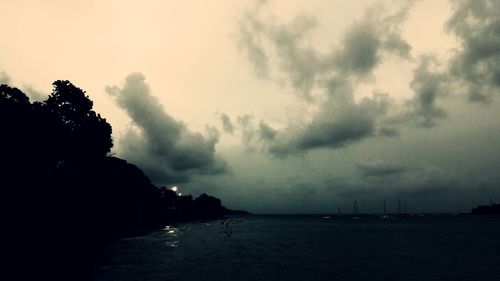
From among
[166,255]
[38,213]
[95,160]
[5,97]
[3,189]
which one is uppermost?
[5,97]

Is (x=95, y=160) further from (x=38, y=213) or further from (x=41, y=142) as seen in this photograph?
(x=38, y=213)

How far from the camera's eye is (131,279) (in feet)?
99.6

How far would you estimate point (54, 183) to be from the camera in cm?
4703

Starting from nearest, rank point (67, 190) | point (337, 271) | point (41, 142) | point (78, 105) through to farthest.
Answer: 1. point (337, 271)
2. point (41, 142)
3. point (67, 190)
4. point (78, 105)

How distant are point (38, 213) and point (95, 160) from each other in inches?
761

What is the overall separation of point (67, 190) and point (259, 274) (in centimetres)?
3409

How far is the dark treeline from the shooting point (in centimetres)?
3328

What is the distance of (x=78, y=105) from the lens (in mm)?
57250

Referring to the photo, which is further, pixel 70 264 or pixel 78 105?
pixel 78 105

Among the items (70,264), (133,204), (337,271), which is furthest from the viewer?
(133,204)

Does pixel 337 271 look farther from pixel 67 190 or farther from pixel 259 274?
pixel 67 190

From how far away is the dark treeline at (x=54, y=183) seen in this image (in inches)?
1310

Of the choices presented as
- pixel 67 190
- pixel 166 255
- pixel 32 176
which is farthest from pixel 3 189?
pixel 166 255

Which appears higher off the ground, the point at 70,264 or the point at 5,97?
the point at 5,97
